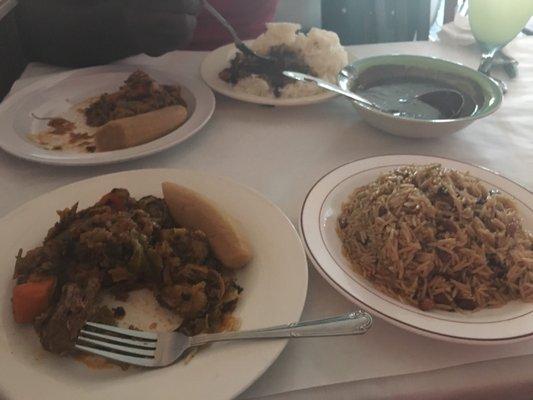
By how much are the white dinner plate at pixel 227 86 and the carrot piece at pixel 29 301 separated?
74 centimetres

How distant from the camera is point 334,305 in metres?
0.77

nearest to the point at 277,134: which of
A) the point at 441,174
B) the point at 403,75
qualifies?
the point at 403,75

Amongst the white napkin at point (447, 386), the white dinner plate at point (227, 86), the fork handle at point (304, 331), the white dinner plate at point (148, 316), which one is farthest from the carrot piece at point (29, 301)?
the white dinner plate at point (227, 86)

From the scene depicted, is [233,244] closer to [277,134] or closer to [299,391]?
[299,391]

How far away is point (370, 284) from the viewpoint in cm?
75

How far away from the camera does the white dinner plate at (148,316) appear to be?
59 centimetres

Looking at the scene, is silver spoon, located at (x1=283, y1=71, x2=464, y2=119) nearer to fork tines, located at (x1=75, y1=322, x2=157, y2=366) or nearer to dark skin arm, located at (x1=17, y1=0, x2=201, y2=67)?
dark skin arm, located at (x1=17, y1=0, x2=201, y2=67)

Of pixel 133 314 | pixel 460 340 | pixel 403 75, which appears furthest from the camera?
pixel 403 75

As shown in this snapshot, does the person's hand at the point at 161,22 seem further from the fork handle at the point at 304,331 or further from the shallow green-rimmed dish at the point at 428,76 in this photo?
the fork handle at the point at 304,331

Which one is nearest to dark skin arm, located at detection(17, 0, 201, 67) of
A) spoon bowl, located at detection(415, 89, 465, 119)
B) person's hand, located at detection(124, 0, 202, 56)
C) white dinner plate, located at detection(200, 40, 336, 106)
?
person's hand, located at detection(124, 0, 202, 56)

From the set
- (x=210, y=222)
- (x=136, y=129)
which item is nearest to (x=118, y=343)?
(x=210, y=222)

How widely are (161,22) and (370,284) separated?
95 cm

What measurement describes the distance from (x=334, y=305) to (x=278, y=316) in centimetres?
13

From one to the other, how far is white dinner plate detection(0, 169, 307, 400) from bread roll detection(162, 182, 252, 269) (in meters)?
0.03
